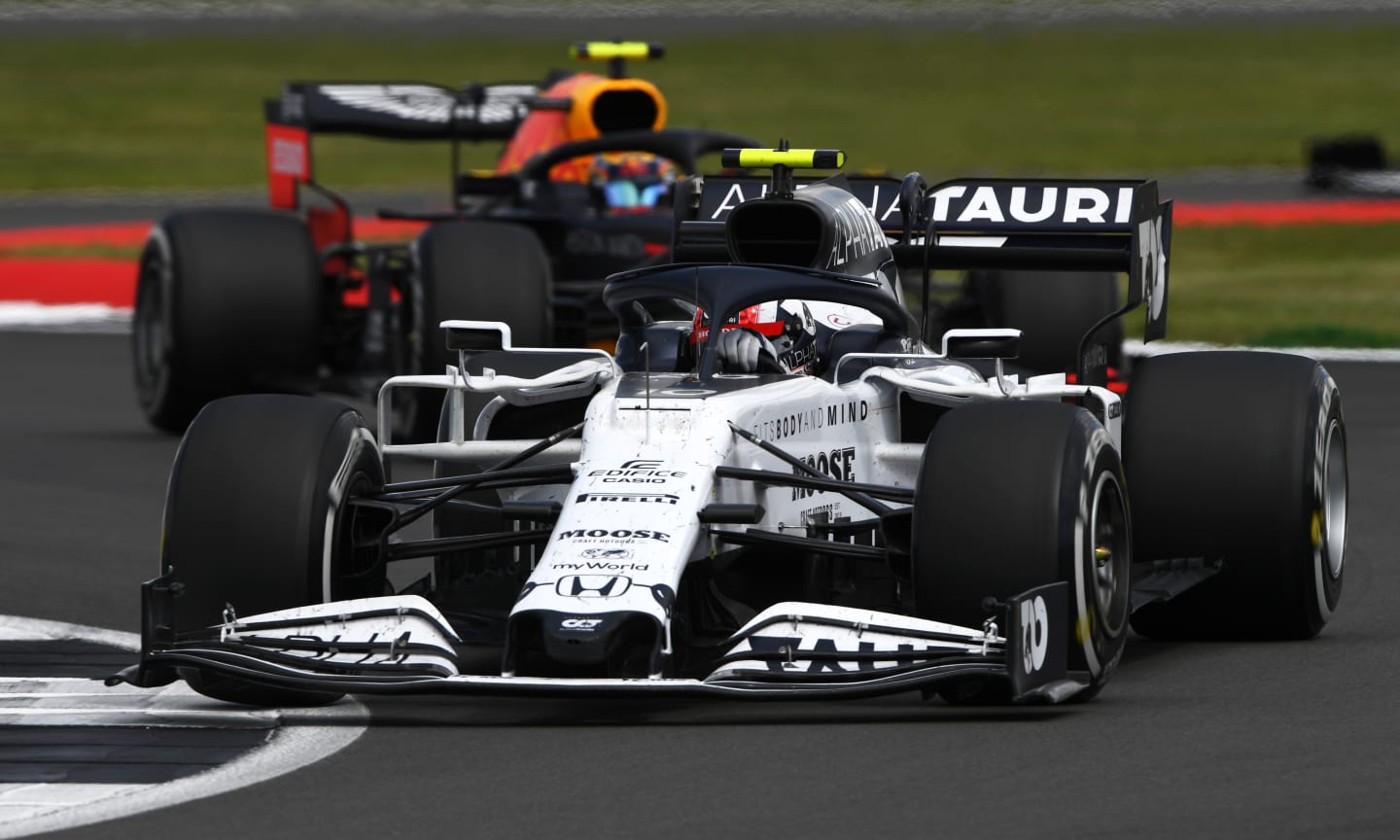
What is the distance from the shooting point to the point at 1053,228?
10.9 metres

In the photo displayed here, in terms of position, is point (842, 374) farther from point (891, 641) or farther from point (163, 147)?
point (163, 147)

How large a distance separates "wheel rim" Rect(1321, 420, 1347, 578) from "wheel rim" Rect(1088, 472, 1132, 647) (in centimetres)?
153

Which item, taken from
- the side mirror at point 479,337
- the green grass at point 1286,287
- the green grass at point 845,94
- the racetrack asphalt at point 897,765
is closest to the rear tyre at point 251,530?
the racetrack asphalt at point 897,765

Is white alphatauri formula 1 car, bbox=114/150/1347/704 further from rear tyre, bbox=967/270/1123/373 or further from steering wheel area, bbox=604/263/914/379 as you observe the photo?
rear tyre, bbox=967/270/1123/373

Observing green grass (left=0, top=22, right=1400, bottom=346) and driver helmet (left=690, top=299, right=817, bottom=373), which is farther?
green grass (left=0, top=22, right=1400, bottom=346)

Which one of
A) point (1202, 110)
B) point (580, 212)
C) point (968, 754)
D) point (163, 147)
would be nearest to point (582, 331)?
point (580, 212)

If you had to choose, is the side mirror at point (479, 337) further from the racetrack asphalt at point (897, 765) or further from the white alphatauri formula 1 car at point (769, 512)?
the racetrack asphalt at point (897, 765)

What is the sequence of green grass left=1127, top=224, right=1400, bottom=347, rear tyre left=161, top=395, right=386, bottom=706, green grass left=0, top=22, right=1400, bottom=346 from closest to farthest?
rear tyre left=161, top=395, right=386, bottom=706 → green grass left=1127, top=224, right=1400, bottom=347 → green grass left=0, top=22, right=1400, bottom=346

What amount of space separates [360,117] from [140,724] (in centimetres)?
1075

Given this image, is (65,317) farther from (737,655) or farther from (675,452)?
(737,655)

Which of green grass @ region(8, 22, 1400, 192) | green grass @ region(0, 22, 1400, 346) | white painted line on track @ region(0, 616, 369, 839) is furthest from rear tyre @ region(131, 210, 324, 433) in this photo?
green grass @ region(8, 22, 1400, 192)

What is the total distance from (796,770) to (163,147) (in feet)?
147

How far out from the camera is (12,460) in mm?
15438

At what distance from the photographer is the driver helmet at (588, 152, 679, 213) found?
1772cm
